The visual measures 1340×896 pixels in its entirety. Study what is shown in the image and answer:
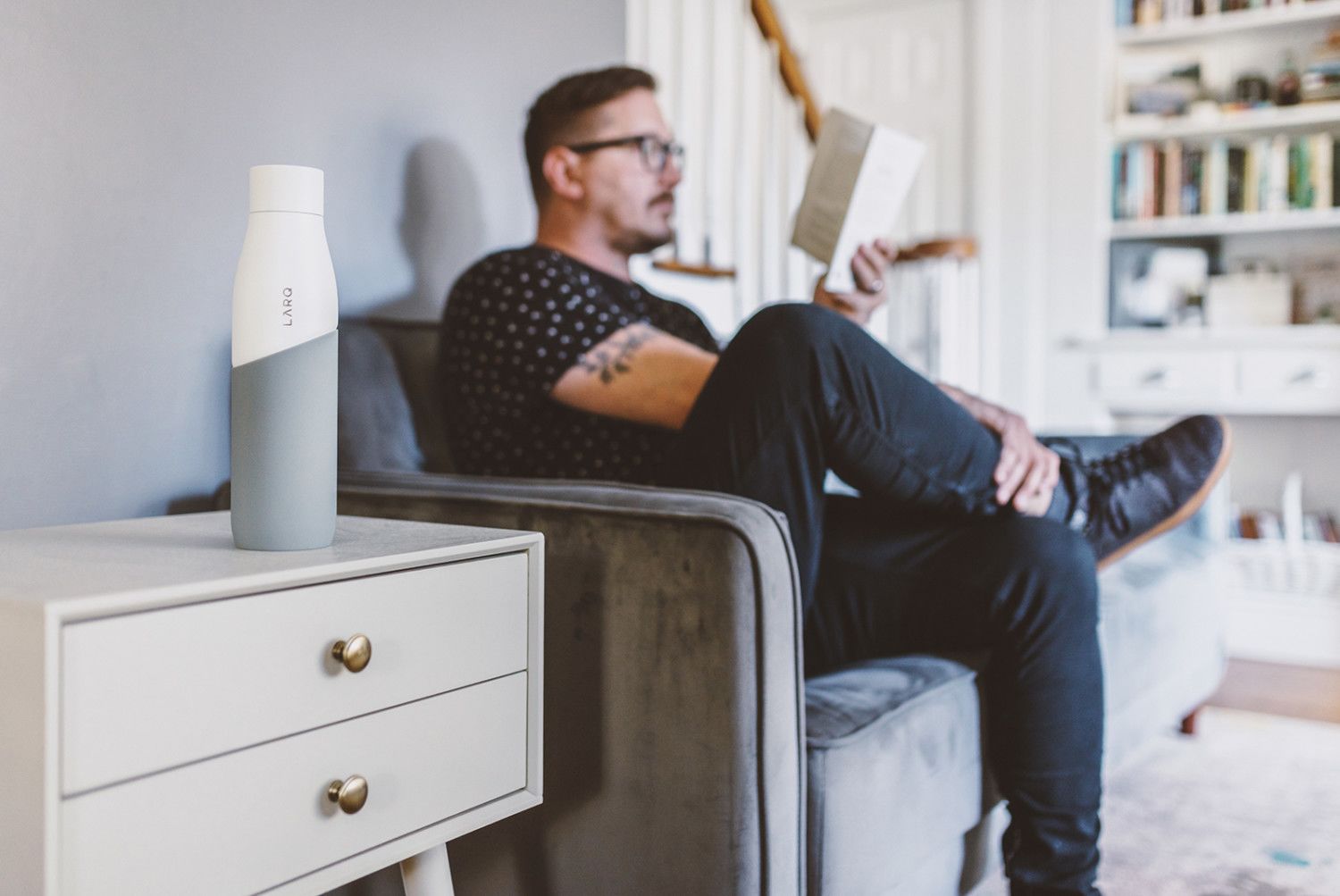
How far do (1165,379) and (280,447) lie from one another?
272cm

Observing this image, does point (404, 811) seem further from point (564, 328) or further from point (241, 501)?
point (564, 328)

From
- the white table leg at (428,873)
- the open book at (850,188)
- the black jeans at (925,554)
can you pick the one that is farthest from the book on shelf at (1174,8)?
the white table leg at (428,873)

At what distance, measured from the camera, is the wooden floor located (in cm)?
227

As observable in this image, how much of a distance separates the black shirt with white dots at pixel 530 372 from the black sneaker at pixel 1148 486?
535 mm

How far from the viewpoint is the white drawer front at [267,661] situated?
0.58 metres

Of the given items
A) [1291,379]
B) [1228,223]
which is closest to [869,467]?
[1291,379]

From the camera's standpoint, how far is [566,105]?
1536 mm

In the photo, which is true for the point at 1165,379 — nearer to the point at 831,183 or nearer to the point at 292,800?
the point at 831,183

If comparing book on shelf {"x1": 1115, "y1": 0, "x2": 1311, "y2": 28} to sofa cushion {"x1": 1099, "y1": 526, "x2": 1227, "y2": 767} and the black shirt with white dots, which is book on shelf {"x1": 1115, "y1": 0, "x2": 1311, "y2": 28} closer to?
sofa cushion {"x1": 1099, "y1": 526, "x2": 1227, "y2": 767}

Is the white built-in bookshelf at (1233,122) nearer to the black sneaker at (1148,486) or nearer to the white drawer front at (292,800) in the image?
the black sneaker at (1148,486)

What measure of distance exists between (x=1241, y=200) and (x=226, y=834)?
3032 mm

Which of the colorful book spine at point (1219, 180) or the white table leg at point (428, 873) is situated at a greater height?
the colorful book spine at point (1219, 180)

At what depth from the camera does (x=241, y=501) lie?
2.45 feet

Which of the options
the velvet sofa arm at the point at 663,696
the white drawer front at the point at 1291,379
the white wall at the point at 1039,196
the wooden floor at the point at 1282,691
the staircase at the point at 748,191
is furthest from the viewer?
the white wall at the point at 1039,196
